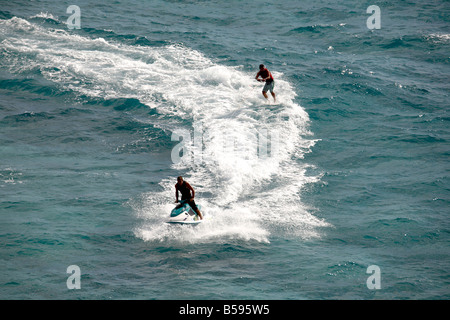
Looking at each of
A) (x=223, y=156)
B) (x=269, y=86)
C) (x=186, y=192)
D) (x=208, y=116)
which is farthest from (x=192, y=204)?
(x=269, y=86)

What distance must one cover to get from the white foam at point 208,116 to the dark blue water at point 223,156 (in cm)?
10

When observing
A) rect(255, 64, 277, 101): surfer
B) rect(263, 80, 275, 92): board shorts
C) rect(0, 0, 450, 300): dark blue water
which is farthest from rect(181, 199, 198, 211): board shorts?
rect(263, 80, 275, 92): board shorts

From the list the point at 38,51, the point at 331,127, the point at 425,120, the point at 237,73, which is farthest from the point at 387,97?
the point at 38,51

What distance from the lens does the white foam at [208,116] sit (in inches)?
744

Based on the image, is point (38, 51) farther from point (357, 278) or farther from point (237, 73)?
point (357, 278)

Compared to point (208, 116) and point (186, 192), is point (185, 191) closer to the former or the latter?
point (186, 192)

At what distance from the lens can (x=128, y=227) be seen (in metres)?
18.2

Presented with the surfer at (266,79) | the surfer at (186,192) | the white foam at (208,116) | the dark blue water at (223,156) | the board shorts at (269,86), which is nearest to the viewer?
the dark blue water at (223,156)

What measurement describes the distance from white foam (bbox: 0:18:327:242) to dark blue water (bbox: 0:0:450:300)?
3.9 inches

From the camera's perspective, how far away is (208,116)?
1043 inches

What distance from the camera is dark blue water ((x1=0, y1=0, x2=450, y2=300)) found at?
15.9 meters

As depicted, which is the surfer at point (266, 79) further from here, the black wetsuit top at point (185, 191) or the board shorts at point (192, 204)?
the board shorts at point (192, 204)

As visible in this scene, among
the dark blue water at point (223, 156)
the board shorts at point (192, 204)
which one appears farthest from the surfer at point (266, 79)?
the board shorts at point (192, 204)
